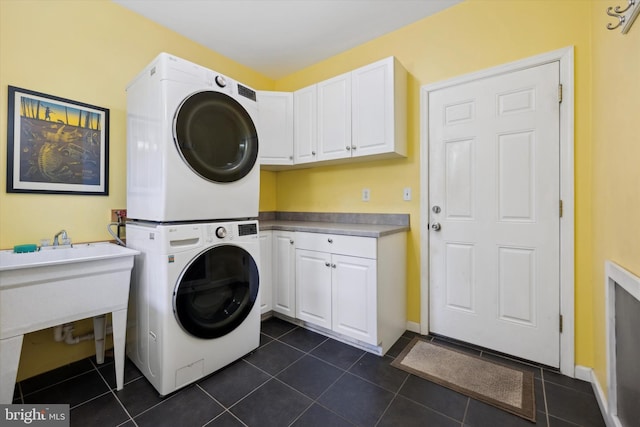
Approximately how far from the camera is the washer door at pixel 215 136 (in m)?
1.53

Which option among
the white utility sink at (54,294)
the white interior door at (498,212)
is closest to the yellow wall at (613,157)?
the white interior door at (498,212)

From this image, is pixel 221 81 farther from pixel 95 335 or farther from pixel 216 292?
pixel 95 335

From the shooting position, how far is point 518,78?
180 cm

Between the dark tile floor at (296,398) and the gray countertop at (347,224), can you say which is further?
the gray countertop at (347,224)

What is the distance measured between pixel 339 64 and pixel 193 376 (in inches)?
111

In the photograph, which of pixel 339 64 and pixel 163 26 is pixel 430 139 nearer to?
pixel 339 64

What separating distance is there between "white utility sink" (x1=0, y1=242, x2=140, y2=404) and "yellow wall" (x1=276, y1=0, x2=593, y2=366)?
6.01 feet

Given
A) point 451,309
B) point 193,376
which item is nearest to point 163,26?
point 193,376

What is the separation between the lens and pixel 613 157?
126cm

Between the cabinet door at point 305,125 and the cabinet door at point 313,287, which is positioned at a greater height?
the cabinet door at point 305,125

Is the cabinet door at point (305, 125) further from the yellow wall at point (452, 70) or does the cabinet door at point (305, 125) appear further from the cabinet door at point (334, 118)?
the yellow wall at point (452, 70)

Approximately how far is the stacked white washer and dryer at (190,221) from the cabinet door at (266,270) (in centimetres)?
47

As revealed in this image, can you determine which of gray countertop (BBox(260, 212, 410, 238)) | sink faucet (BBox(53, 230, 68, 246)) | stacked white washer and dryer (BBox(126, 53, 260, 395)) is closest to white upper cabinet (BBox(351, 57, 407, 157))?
gray countertop (BBox(260, 212, 410, 238))

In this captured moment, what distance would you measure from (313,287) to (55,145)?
6.49 ft
